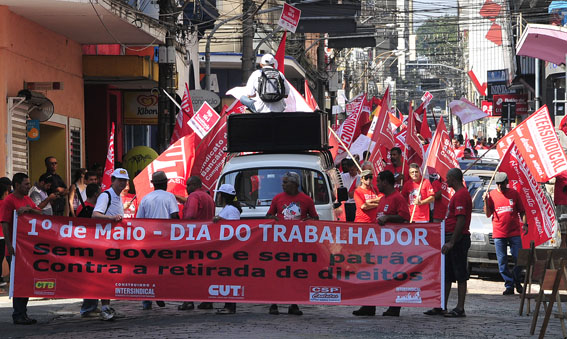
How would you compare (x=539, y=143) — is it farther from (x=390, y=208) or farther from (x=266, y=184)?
(x=390, y=208)

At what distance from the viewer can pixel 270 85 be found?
58.6 feet

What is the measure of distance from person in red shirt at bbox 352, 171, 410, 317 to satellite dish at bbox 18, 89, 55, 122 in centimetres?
790

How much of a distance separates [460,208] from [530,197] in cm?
321

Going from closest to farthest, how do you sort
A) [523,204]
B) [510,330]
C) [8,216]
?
[510,330] < [8,216] < [523,204]

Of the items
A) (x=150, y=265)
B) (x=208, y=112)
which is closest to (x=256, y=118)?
(x=208, y=112)

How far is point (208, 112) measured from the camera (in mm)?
17734

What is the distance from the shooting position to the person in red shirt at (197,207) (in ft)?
41.5

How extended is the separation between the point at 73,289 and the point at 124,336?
145 cm

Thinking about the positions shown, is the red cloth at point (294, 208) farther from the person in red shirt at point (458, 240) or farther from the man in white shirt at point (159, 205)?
the person in red shirt at point (458, 240)

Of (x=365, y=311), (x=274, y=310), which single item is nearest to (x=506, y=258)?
(x=365, y=311)

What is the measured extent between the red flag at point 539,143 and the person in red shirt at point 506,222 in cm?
63

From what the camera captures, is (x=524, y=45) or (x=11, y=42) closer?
(x=11, y=42)

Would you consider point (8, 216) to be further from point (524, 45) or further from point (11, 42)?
point (524, 45)

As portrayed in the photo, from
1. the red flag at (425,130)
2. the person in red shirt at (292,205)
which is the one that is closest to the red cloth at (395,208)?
the person in red shirt at (292,205)
